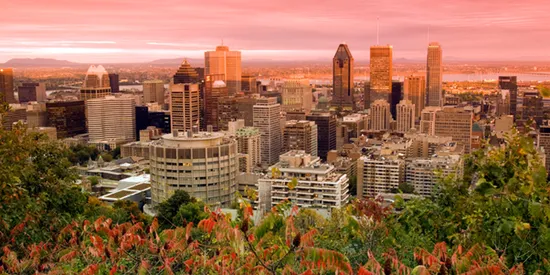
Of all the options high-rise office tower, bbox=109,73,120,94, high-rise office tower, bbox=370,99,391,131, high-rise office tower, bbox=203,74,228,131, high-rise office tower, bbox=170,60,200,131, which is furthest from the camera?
high-rise office tower, bbox=109,73,120,94

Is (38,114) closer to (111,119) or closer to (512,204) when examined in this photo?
(111,119)

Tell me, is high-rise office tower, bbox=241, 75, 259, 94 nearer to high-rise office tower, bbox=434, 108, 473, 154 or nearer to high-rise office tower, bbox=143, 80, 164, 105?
high-rise office tower, bbox=143, 80, 164, 105

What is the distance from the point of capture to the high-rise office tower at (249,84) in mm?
53138

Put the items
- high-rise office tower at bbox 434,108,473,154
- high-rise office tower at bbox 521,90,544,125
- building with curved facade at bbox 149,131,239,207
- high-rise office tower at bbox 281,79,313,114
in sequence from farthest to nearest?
high-rise office tower at bbox 281,79,313,114 < high-rise office tower at bbox 434,108,473,154 < high-rise office tower at bbox 521,90,544,125 < building with curved facade at bbox 149,131,239,207

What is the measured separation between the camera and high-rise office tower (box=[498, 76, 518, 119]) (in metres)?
34.8

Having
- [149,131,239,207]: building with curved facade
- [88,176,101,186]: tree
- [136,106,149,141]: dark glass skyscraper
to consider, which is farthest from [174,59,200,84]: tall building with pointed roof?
[149,131,239,207]: building with curved facade

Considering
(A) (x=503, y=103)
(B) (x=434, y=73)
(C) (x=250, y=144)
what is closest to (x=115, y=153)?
(C) (x=250, y=144)

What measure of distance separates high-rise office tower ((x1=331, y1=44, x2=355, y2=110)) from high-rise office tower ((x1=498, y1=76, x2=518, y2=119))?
1614cm

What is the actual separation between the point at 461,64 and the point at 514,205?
45050mm

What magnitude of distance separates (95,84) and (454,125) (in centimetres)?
2489

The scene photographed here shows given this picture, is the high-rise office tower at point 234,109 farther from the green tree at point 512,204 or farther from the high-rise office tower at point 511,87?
the green tree at point 512,204

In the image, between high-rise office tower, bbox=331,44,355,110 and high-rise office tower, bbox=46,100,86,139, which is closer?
high-rise office tower, bbox=46,100,86,139

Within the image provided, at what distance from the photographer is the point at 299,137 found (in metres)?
28.3

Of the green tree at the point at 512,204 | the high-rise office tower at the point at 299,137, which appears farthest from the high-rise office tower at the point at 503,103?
the green tree at the point at 512,204
